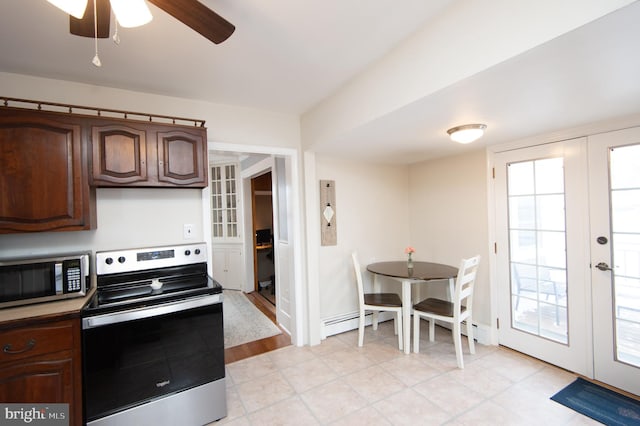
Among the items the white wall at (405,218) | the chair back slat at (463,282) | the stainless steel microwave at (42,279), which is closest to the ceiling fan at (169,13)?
the stainless steel microwave at (42,279)

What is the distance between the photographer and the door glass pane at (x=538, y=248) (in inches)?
98.7

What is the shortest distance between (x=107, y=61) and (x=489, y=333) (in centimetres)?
413

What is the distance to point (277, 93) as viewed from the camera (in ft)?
8.00

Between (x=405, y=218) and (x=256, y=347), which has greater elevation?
(x=405, y=218)

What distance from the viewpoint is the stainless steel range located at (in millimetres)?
1643

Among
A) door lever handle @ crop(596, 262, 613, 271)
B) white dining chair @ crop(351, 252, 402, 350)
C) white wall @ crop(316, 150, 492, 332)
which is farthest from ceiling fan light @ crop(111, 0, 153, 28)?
door lever handle @ crop(596, 262, 613, 271)

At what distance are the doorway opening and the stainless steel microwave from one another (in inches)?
131

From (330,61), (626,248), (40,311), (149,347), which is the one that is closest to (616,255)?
(626,248)

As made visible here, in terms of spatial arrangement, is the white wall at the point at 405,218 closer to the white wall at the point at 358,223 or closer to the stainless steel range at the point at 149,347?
the white wall at the point at 358,223

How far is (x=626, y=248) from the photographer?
212 cm

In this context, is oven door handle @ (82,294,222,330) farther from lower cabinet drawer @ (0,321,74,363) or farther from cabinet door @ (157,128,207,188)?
cabinet door @ (157,128,207,188)

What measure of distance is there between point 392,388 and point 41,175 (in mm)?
2959

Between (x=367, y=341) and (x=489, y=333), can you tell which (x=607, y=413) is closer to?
(x=489, y=333)

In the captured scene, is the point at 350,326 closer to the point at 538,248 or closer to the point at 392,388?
the point at 392,388
